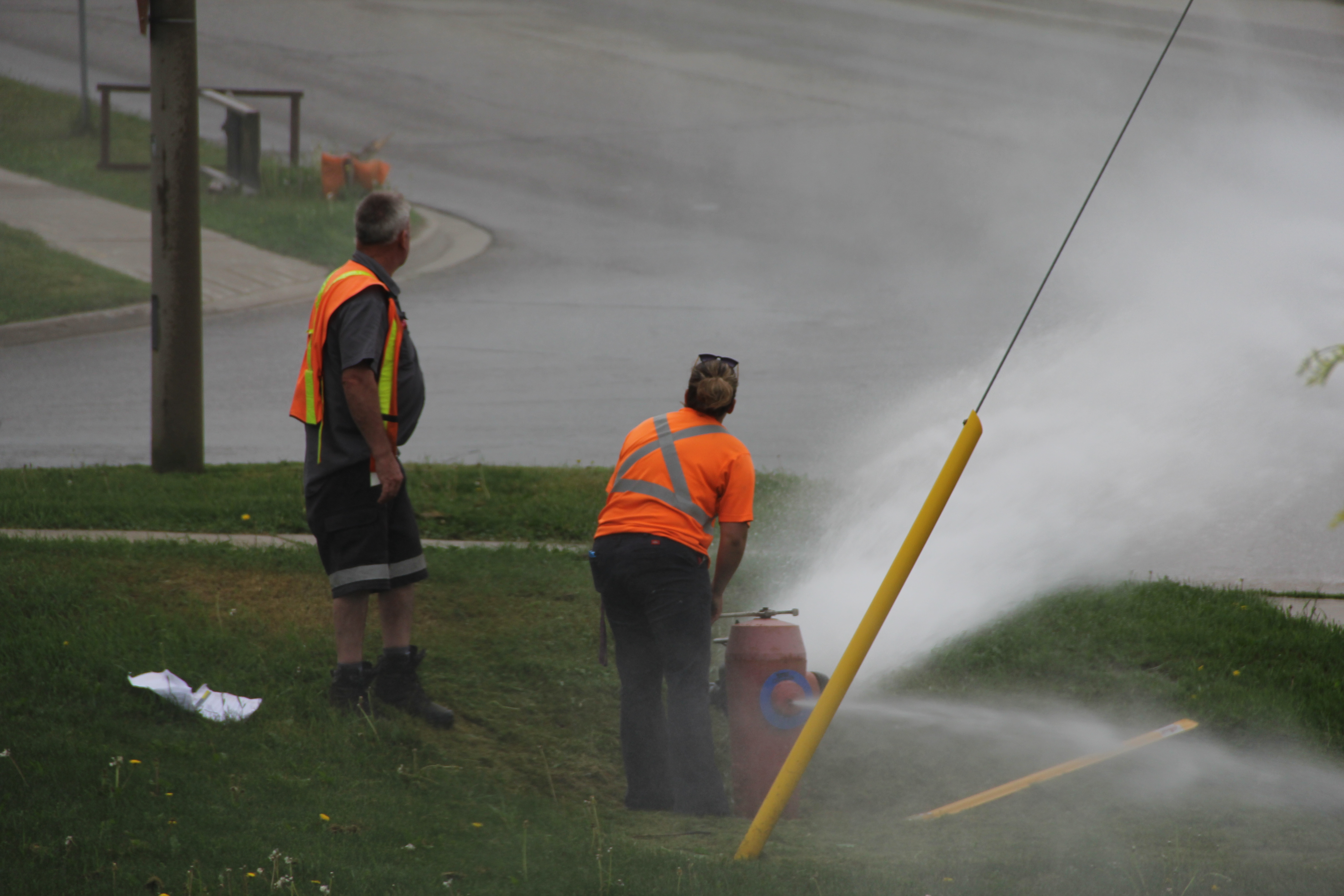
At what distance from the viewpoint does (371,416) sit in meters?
4.45

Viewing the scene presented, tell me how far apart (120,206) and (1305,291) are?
41.8 feet

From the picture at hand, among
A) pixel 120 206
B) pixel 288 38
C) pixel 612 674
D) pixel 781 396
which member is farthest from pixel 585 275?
pixel 288 38

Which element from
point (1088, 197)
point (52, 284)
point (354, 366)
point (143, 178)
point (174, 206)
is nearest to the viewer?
point (1088, 197)

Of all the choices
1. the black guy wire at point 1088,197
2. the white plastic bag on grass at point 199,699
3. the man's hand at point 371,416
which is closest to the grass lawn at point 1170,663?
the black guy wire at point 1088,197

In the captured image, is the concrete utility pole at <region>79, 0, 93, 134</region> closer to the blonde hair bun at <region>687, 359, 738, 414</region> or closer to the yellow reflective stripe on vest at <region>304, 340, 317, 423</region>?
the yellow reflective stripe on vest at <region>304, 340, 317, 423</region>

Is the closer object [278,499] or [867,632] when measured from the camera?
[867,632]

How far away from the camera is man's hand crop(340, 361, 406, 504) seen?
444cm

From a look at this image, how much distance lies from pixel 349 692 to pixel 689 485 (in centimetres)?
145

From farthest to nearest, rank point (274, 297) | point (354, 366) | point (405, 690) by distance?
point (274, 297)
point (405, 690)
point (354, 366)

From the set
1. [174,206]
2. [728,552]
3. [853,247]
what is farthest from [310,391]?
[853,247]

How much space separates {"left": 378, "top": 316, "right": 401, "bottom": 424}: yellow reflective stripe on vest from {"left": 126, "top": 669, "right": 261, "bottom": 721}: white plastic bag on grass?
1.14 meters

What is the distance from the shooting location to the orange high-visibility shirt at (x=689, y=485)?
4.54 metres

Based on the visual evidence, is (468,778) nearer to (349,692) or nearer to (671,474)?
(349,692)

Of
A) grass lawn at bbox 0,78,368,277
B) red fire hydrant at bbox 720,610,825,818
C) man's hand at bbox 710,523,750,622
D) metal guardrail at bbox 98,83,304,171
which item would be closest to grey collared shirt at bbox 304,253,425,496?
man's hand at bbox 710,523,750,622
